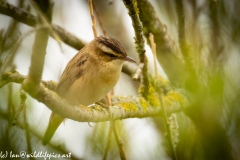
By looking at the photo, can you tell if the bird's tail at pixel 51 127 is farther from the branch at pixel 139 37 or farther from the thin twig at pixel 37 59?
the thin twig at pixel 37 59

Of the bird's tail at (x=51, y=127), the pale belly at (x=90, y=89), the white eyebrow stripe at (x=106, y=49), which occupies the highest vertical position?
the white eyebrow stripe at (x=106, y=49)

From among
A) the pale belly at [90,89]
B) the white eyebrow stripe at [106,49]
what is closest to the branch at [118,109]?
the pale belly at [90,89]

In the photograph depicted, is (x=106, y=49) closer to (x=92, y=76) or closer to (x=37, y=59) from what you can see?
(x=92, y=76)

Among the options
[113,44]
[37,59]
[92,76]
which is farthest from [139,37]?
[37,59]

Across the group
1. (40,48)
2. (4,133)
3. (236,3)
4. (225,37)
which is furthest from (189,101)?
(40,48)

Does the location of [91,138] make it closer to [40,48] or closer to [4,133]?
[4,133]

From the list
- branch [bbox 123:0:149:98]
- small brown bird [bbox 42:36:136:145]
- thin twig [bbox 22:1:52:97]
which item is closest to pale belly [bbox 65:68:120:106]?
small brown bird [bbox 42:36:136:145]

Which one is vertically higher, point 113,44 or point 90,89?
point 113,44
